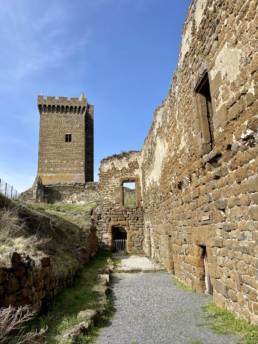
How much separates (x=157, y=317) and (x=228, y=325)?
118cm

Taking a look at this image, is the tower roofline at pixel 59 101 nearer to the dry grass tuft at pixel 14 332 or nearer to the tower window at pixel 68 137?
the tower window at pixel 68 137

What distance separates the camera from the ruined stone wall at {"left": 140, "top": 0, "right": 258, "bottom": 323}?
3.64 m

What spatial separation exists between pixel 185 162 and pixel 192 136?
0.75 meters

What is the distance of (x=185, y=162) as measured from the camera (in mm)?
6523

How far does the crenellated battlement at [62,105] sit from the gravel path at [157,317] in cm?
3175

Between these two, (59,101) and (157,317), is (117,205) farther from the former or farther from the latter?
(59,101)

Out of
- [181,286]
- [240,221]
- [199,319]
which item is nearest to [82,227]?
[181,286]

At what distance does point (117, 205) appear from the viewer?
16016 mm

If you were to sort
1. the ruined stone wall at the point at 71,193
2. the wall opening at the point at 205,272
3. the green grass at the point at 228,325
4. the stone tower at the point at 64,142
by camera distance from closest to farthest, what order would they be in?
the green grass at the point at 228,325
the wall opening at the point at 205,272
the ruined stone wall at the point at 71,193
the stone tower at the point at 64,142

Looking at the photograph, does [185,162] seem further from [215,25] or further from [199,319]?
[199,319]

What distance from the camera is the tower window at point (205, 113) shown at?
17.4 feet

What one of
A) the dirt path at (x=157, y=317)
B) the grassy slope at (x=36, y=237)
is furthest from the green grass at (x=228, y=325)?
the grassy slope at (x=36, y=237)

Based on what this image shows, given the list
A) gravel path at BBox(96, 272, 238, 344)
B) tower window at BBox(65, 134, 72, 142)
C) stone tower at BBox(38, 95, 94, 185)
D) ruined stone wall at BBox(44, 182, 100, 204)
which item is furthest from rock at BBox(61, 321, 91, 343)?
tower window at BBox(65, 134, 72, 142)

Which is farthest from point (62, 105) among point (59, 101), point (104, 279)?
point (104, 279)
